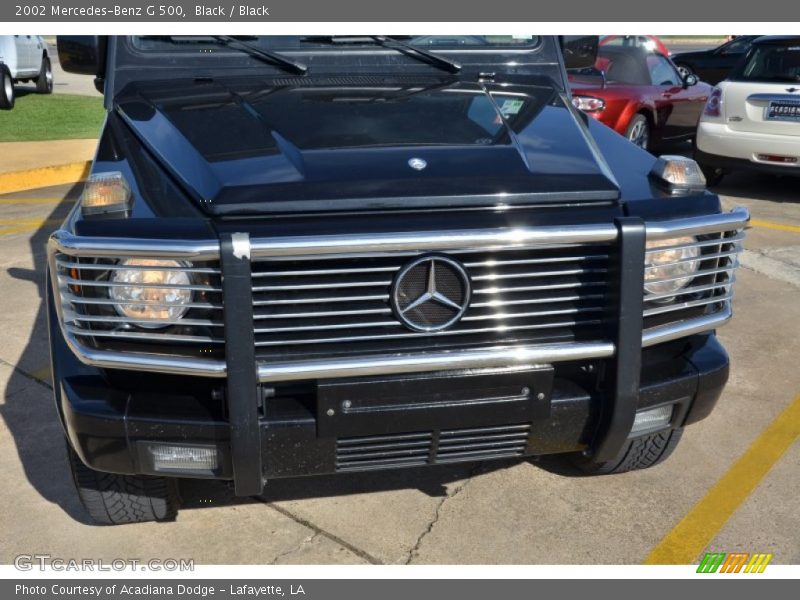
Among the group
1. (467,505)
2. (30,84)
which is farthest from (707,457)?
(30,84)

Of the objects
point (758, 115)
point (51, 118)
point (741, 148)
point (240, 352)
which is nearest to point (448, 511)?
point (240, 352)

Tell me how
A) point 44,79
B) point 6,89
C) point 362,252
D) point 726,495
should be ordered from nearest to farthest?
point 362,252, point 726,495, point 6,89, point 44,79

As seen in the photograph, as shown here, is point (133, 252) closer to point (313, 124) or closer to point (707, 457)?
point (313, 124)

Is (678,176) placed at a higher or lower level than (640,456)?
higher

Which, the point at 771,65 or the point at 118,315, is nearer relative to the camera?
the point at 118,315

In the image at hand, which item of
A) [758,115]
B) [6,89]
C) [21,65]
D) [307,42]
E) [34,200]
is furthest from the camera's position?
[21,65]

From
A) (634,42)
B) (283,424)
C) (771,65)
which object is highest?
(283,424)

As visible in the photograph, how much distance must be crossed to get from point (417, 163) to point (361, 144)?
23cm

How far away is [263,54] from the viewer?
12.9 feet

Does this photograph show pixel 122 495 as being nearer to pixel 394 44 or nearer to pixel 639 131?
pixel 394 44

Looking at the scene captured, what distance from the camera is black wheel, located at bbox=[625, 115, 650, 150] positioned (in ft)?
32.4

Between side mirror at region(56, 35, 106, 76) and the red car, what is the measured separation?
6207 millimetres

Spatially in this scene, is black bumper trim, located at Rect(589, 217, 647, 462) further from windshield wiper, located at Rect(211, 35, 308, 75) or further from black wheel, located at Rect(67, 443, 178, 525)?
windshield wiper, located at Rect(211, 35, 308, 75)

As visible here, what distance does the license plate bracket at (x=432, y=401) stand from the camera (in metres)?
2.68
